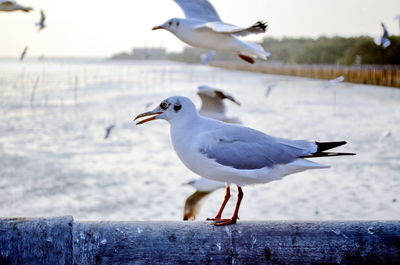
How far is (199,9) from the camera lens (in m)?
3.12

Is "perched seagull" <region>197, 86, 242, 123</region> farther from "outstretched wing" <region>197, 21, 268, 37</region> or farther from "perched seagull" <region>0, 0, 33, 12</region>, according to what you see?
"perched seagull" <region>0, 0, 33, 12</region>

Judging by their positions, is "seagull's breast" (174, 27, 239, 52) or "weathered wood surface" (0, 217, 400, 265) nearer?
"weathered wood surface" (0, 217, 400, 265)

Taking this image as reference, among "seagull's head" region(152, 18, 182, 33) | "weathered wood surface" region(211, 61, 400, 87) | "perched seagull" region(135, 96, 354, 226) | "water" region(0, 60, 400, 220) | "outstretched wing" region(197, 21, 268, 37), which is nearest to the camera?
"outstretched wing" region(197, 21, 268, 37)

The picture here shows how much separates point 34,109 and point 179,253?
637 inches

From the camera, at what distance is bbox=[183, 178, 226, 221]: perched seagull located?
4.54 meters

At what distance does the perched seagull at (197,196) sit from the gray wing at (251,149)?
1815 mm

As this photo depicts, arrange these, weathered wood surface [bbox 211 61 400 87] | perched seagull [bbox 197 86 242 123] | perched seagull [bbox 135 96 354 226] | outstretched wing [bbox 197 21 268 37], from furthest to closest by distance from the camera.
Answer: weathered wood surface [bbox 211 61 400 87] → perched seagull [bbox 197 86 242 123] → perched seagull [bbox 135 96 354 226] → outstretched wing [bbox 197 21 268 37]

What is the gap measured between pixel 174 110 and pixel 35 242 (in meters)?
0.93

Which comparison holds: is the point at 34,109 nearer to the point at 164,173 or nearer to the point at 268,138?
the point at 164,173

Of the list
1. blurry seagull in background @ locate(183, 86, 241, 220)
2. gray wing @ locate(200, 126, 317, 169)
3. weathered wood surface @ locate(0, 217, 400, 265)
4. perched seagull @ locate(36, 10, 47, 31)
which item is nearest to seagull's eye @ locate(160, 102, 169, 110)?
gray wing @ locate(200, 126, 317, 169)

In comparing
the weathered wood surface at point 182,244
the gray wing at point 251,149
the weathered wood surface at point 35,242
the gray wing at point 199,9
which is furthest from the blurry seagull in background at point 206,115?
the weathered wood surface at point 35,242

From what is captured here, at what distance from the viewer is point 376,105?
18.6m

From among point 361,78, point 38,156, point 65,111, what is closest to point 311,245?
point 38,156

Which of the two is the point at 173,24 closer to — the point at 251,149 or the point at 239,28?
the point at 239,28
